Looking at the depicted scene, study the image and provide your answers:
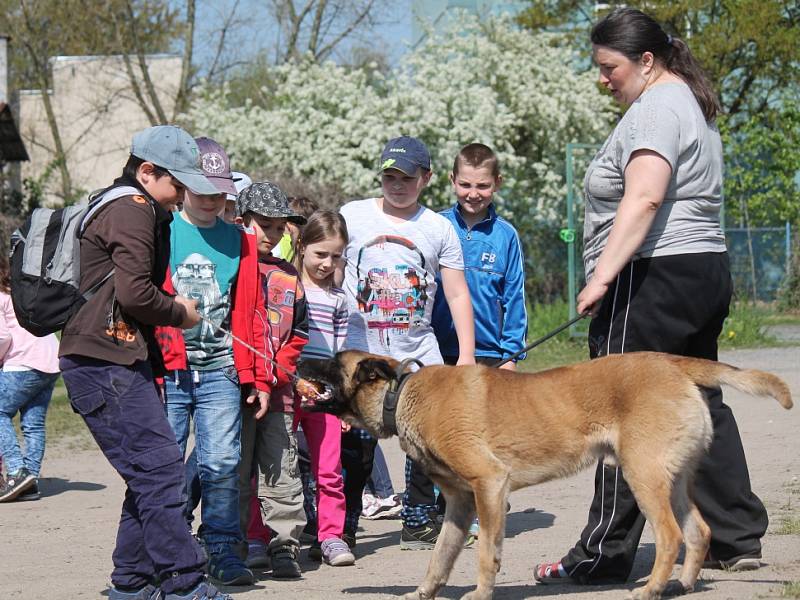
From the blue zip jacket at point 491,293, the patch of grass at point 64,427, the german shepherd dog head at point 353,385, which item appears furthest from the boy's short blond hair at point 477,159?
the patch of grass at point 64,427

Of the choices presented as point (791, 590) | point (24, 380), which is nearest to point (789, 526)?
point (791, 590)

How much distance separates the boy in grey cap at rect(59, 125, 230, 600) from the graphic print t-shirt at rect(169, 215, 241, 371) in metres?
0.54

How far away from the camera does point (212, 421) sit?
5652 millimetres

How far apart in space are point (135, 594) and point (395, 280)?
228cm

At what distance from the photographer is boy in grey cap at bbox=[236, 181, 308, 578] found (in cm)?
606

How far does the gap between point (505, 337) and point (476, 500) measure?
7.95 ft

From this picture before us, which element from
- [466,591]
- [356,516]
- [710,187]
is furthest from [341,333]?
[710,187]

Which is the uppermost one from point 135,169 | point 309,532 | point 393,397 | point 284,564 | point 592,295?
point 135,169

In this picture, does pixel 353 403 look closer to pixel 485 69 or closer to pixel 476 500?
pixel 476 500

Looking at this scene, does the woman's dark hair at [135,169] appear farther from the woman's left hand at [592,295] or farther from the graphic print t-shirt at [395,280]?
the woman's left hand at [592,295]

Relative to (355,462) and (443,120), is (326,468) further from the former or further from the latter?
(443,120)

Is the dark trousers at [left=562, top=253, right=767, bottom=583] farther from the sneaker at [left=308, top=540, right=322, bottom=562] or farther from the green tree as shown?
the green tree

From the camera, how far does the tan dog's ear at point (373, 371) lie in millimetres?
5293

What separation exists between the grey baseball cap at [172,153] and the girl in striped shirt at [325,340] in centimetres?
141
